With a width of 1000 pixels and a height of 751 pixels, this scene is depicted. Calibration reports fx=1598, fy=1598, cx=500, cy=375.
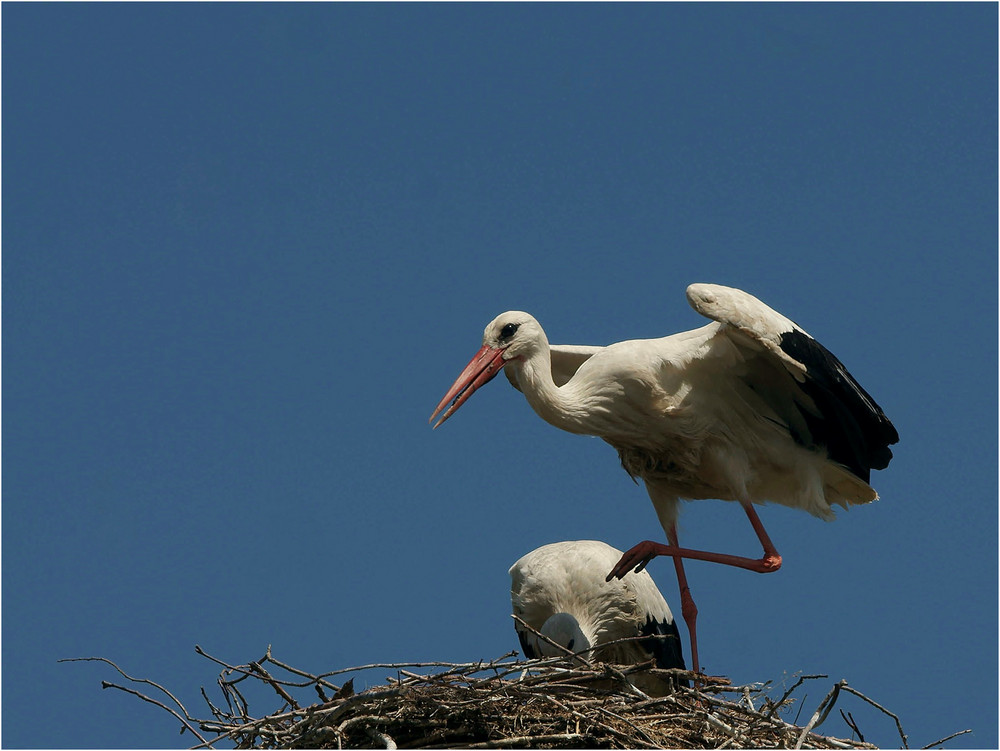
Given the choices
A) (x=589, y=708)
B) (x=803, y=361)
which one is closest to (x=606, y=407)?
(x=803, y=361)

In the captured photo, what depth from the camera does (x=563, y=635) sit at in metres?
7.77

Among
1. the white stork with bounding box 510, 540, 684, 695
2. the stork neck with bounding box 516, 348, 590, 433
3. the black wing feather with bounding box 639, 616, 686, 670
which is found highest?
the stork neck with bounding box 516, 348, 590, 433

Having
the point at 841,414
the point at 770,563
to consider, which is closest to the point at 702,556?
the point at 770,563

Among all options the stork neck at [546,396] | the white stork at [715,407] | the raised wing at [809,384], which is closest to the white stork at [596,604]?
the white stork at [715,407]

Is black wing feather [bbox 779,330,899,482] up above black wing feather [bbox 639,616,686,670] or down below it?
above

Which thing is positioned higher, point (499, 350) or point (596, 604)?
point (499, 350)

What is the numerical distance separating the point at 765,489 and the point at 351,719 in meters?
2.97

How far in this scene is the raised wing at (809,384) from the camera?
7133mm

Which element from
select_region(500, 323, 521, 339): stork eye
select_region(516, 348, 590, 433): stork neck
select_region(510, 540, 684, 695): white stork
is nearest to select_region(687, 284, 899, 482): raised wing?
select_region(516, 348, 590, 433): stork neck

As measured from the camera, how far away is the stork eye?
7.72 m

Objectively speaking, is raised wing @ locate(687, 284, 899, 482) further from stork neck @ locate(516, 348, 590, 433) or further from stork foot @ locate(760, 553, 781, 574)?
stork neck @ locate(516, 348, 590, 433)

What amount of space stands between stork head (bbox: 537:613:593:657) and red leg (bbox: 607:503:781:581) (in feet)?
1.12

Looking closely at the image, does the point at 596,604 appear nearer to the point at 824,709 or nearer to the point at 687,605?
the point at 687,605

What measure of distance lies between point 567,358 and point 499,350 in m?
0.93
